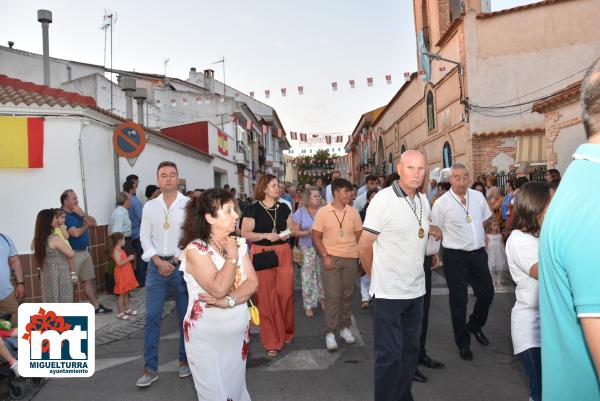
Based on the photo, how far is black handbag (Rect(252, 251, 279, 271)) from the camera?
5.16 m

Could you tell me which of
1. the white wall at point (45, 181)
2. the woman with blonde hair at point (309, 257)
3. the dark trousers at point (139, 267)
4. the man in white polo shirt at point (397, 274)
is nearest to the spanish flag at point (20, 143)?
the white wall at point (45, 181)

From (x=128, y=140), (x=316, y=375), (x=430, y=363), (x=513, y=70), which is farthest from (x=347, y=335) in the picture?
(x=513, y=70)

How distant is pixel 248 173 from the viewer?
34.2 m

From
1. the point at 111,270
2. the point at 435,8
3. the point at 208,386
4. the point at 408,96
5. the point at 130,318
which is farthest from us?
the point at 408,96

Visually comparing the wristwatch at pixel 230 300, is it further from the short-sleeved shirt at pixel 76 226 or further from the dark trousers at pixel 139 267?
the dark trousers at pixel 139 267

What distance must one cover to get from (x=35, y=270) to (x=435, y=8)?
1965cm

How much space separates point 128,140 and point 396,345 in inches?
285

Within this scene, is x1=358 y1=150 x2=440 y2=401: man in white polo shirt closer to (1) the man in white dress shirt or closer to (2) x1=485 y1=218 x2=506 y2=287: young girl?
(1) the man in white dress shirt

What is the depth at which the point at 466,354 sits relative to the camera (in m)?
4.73

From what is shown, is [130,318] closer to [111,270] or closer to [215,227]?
[111,270]

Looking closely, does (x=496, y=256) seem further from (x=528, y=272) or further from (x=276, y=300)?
(x=528, y=272)

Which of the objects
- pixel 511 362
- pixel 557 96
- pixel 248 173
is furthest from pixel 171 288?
pixel 248 173

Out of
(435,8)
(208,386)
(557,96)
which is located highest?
(435,8)

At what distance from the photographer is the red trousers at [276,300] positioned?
5223mm
